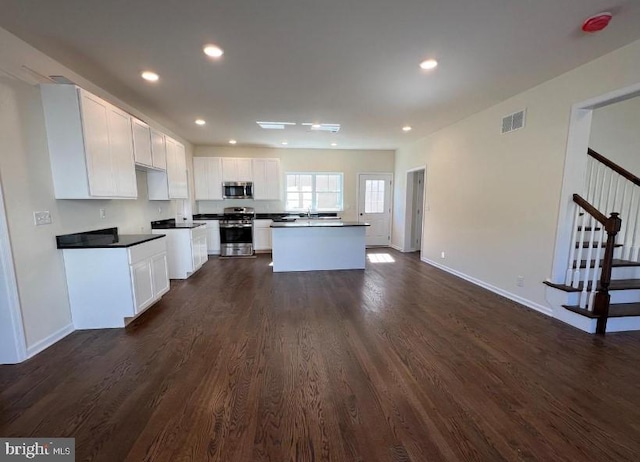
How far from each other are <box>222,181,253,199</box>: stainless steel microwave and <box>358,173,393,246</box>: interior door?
302 cm

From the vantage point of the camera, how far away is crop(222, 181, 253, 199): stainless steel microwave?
21.4 feet

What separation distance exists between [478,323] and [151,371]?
10.7 feet

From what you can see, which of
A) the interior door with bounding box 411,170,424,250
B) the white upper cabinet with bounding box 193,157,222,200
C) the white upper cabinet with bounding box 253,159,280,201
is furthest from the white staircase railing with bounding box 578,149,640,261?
the white upper cabinet with bounding box 193,157,222,200

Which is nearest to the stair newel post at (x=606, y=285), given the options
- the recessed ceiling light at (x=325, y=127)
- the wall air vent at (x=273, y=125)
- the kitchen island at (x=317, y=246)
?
the kitchen island at (x=317, y=246)

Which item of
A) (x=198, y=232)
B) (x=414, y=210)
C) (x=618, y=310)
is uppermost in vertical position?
(x=414, y=210)

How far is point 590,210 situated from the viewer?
8.95ft

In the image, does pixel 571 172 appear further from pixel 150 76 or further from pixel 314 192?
pixel 314 192

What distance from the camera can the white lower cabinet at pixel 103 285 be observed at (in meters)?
2.72

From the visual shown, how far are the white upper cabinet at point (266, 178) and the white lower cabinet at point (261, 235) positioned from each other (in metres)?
0.65

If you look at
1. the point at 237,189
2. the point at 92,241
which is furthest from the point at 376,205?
the point at 92,241

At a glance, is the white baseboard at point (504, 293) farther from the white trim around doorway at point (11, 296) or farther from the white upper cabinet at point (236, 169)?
the white trim around doorway at point (11, 296)

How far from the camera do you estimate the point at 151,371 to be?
2.11m

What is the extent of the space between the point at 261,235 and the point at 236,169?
5.78ft

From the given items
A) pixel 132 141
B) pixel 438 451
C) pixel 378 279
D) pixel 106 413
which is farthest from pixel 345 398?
pixel 132 141
